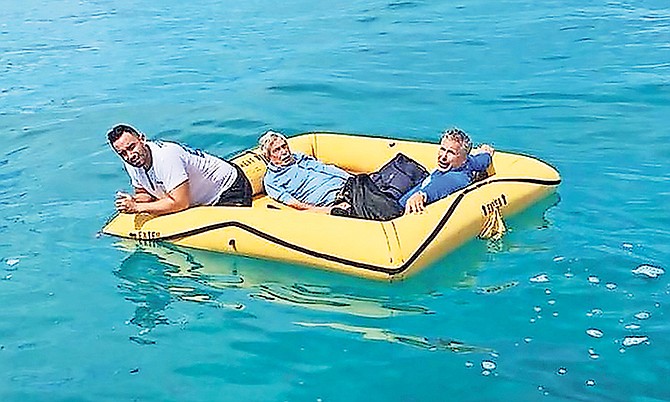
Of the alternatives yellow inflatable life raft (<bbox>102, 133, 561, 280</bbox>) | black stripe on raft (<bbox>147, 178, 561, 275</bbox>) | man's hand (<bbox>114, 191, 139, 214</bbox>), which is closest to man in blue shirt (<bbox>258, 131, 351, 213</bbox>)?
yellow inflatable life raft (<bbox>102, 133, 561, 280</bbox>)

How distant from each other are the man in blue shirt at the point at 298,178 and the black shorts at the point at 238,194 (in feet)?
0.65

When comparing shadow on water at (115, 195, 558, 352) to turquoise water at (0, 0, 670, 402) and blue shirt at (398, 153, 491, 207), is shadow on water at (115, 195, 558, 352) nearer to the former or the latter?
turquoise water at (0, 0, 670, 402)

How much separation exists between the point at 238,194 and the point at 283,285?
3.46 feet

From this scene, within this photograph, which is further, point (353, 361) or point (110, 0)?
point (110, 0)

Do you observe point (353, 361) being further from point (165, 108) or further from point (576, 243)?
point (165, 108)

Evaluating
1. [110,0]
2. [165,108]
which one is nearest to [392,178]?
[165,108]

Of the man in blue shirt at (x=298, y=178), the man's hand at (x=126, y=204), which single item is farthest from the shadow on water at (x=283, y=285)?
the man in blue shirt at (x=298, y=178)

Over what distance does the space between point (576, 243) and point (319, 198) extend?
174cm

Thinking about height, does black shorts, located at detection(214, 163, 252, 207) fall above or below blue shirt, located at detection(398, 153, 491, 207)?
below

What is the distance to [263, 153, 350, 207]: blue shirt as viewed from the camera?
21.2 ft

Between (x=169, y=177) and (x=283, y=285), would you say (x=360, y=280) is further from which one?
(x=169, y=177)

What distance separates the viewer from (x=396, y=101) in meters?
9.88

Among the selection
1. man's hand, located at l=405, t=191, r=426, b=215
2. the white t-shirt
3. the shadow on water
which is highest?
the white t-shirt

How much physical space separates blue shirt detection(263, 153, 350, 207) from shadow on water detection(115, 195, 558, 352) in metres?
0.76
